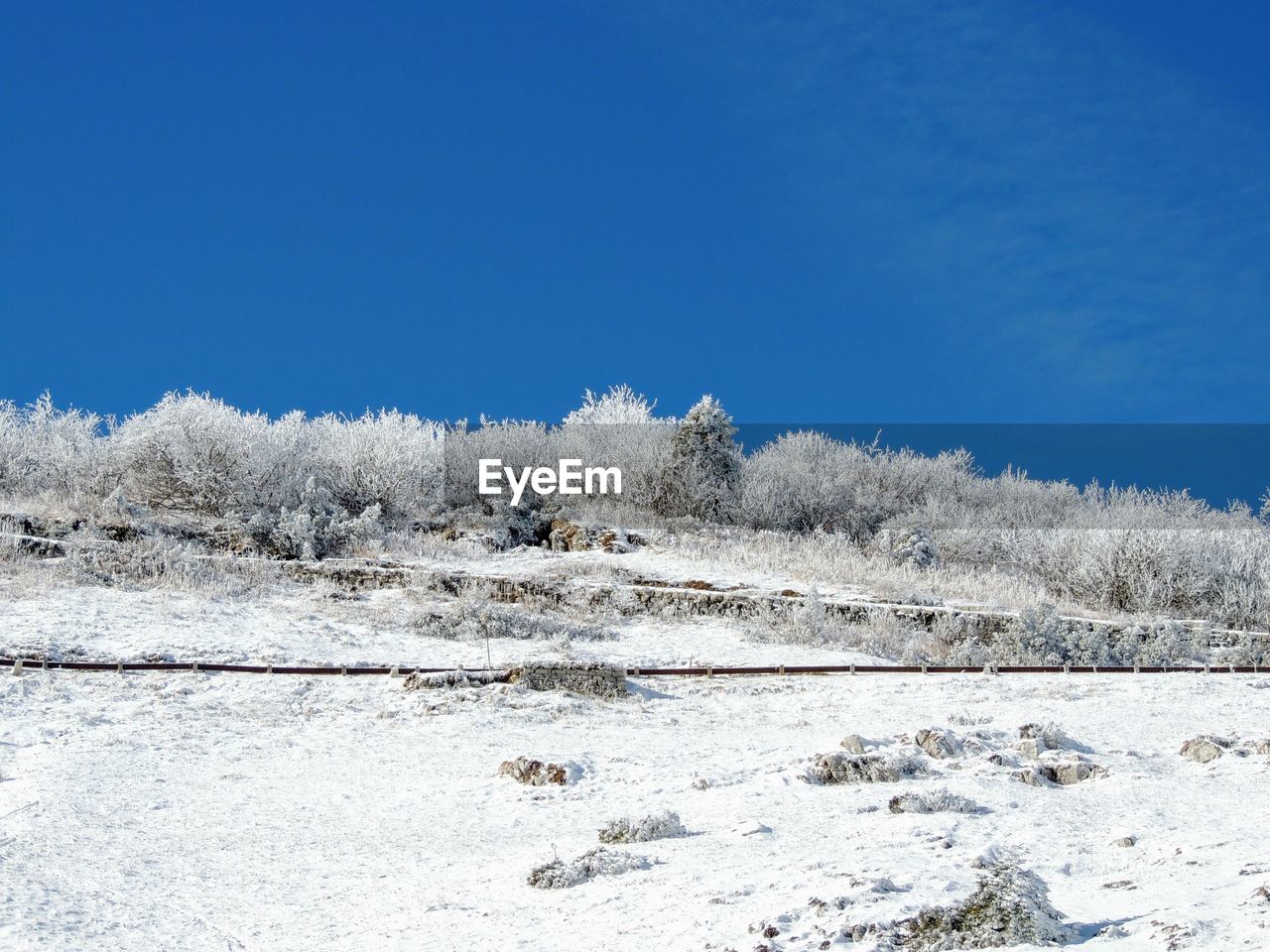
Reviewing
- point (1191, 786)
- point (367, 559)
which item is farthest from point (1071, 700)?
point (367, 559)

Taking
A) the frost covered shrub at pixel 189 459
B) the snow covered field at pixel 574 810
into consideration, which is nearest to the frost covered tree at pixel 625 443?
the frost covered shrub at pixel 189 459

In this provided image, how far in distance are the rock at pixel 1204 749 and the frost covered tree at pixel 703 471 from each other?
18847 mm

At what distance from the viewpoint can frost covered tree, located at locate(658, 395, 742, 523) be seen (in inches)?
1038

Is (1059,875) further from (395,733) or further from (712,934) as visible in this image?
(395,733)

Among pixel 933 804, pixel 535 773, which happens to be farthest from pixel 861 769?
pixel 535 773

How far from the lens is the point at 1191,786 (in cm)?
650

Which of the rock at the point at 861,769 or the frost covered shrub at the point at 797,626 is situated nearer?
the rock at the point at 861,769

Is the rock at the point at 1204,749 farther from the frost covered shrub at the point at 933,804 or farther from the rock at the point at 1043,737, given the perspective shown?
the frost covered shrub at the point at 933,804

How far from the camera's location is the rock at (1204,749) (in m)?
7.20

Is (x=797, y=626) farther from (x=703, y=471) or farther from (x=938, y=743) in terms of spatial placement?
(x=703, y=471)

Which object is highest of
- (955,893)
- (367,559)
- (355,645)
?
(367,559)

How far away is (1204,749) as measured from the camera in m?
7.27

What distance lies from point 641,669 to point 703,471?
632 inches

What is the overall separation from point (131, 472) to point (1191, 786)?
20929 mm
